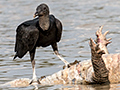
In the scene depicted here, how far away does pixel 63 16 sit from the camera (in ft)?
50.2

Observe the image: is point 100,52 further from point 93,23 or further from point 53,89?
point 93,23

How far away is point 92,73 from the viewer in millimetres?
6895

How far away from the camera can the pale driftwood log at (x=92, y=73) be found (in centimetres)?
669

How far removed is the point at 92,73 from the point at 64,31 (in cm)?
614

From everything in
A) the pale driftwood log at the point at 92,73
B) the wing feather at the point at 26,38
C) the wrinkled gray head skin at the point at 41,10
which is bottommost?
the pale driftwood log at the point at 92,73

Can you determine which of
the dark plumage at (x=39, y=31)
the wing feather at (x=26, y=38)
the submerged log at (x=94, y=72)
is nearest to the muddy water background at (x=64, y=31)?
the submerged log at (x=94, y=72)

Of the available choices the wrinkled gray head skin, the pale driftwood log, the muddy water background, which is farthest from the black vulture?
the muddy water background

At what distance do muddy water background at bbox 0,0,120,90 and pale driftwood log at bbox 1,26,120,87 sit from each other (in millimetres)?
169

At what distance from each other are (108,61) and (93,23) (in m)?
6.79

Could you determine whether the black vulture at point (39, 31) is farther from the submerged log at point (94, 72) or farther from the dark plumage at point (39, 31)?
the submerged log at point (94, 72)

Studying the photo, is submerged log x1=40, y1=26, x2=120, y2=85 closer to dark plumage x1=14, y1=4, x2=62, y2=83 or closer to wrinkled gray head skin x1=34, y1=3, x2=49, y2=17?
dark plumage x1=14, y1=4, x2=62, y2=83

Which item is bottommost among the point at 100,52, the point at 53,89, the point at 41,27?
the point at 53,89

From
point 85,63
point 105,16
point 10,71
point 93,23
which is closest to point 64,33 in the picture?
point 93,23

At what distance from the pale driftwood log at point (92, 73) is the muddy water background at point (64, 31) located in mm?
169
